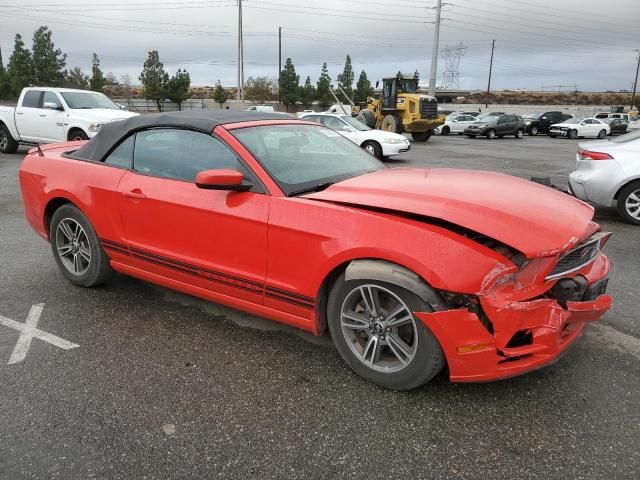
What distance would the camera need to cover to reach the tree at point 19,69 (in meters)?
42.7

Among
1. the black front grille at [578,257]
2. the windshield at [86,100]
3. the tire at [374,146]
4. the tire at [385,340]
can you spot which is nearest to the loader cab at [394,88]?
the tire at [374,146]

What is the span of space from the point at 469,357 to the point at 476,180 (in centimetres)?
133

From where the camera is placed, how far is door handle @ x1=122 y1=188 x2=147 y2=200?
11.6ft

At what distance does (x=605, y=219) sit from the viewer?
23.2ft

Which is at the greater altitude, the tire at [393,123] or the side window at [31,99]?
the side window at [31,99]

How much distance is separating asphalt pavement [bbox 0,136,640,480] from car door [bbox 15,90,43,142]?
1085cm

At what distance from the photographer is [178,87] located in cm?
5391

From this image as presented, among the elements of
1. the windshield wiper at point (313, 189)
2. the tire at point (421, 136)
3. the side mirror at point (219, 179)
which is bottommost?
the tire at point (421, 136)

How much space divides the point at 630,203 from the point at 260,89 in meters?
72.6

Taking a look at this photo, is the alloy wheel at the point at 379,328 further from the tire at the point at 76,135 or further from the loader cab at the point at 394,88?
the loader cab at the point at 394,88

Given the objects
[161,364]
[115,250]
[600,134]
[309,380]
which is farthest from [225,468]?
[600,134]

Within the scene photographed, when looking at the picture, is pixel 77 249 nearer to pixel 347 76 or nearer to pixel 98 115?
pixel 98 115

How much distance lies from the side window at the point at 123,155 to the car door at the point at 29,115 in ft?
34.5

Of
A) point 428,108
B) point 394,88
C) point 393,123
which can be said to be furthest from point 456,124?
point 393,123
